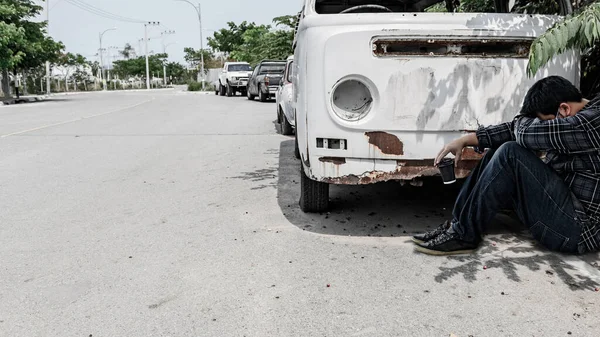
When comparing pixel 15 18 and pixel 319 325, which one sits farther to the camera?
pixel 15 18

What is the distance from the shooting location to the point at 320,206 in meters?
4.91

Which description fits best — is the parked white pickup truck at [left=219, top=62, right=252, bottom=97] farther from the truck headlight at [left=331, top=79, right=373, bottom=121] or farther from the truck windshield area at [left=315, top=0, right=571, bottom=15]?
the truck headlight at [left=331, top=79, right=373, bottom=121]

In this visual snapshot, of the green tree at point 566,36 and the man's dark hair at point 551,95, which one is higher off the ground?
the green tree at point 566,36

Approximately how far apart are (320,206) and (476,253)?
148 cm

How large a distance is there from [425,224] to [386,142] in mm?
1005

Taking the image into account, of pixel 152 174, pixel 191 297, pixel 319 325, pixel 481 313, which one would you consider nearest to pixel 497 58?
pixel 481 313

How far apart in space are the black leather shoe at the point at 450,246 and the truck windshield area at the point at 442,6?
199 cm

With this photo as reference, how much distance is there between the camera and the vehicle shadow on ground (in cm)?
355

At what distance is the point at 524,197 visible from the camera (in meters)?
3.52

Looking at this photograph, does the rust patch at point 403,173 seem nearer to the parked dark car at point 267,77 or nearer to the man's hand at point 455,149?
the man's hand at point 455,149

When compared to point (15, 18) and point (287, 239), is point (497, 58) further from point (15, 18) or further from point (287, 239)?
point (15, 18)

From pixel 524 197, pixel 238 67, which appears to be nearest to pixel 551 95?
pixel 524 197

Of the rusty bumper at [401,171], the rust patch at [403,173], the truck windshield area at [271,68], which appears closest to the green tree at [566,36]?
the rusty bumper at [401,171]

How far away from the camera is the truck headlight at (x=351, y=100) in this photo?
4.00m
